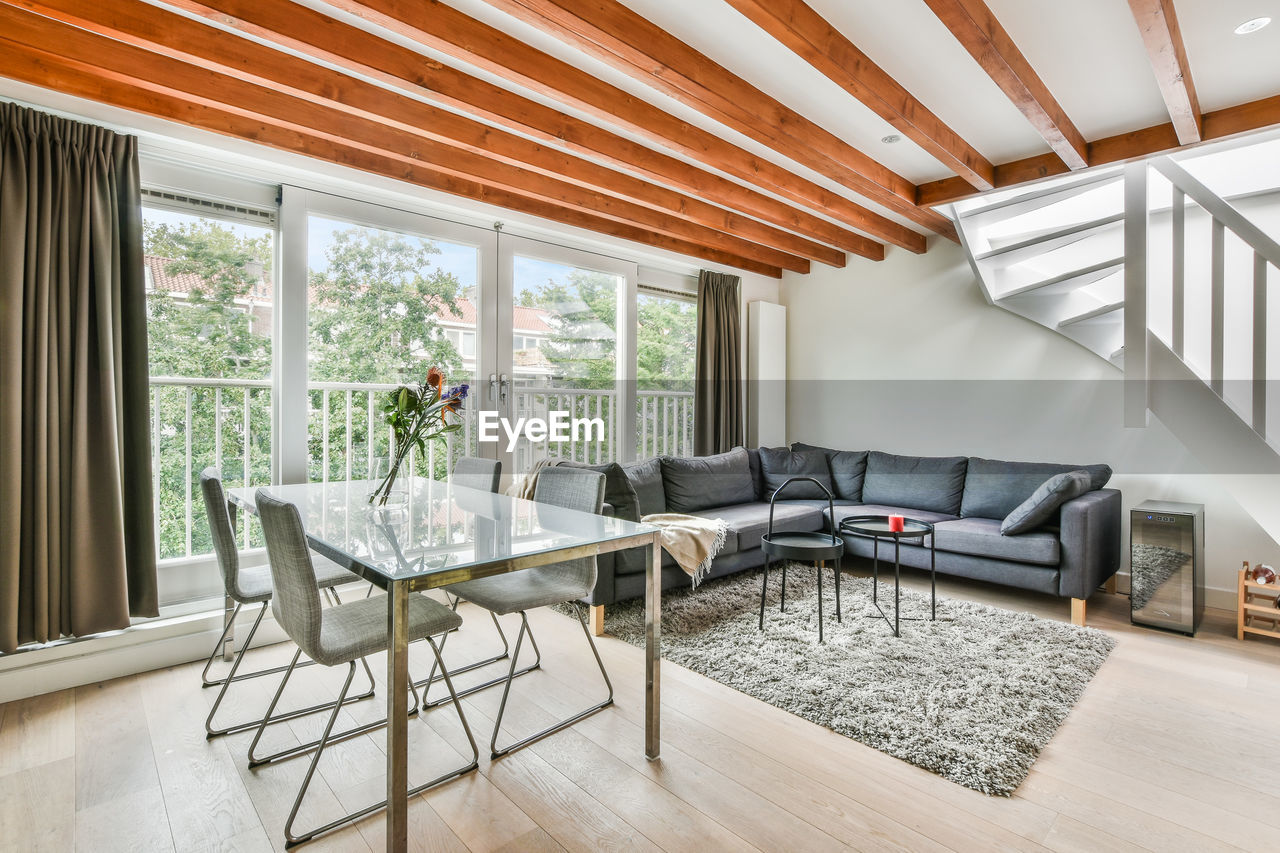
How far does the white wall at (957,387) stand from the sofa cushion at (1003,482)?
287 millimetres

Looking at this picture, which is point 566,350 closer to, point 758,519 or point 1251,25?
point 758,519

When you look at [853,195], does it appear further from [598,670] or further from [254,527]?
[254,527]

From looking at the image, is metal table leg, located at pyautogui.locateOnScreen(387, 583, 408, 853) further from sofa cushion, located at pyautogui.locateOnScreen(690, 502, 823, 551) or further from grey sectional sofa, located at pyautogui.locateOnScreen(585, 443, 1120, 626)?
sofa cushion, located at pyautogui.locateOnScreen(690, 502, 823, 551)

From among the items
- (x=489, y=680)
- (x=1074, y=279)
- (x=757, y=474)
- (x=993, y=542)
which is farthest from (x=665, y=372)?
(x=489, y=680)

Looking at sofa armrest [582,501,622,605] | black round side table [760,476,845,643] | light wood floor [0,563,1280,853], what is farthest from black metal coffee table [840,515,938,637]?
sofa armrest [582,501,622,605]

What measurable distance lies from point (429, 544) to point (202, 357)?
6.98 feet

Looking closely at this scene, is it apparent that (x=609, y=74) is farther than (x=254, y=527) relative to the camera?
No

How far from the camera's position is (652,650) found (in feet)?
6.59

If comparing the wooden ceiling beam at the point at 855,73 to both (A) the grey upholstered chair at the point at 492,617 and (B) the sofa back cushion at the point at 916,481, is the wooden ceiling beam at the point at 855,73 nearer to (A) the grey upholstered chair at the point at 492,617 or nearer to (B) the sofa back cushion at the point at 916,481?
(A) the grey upholstered chair at the point at 492,617

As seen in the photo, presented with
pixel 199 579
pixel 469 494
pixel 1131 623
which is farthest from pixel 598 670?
pixel 1131 623

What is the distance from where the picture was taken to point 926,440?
482cm

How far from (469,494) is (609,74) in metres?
1.84

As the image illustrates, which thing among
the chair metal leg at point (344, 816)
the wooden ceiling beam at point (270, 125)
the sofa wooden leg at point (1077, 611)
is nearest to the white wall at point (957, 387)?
the sofa wooden leg at point (1077, 611)

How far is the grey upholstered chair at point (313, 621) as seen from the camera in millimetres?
1598
